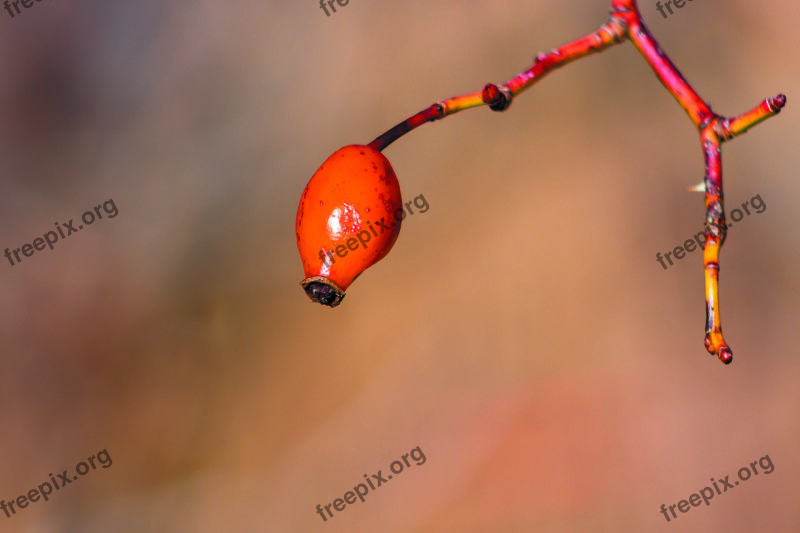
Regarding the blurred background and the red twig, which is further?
the blurred background

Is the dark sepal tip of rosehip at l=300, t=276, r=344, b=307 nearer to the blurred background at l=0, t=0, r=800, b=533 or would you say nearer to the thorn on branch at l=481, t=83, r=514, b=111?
the thorn on branch at l=481, t=83, r=514, b=111

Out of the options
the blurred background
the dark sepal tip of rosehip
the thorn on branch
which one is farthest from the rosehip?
the blurred background

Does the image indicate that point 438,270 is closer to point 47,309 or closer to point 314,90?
point 314,90

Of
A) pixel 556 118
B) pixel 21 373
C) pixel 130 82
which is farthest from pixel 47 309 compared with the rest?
pixel 556 118

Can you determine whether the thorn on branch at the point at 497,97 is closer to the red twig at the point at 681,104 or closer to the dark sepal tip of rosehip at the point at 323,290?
the red twig at the point at 681,104

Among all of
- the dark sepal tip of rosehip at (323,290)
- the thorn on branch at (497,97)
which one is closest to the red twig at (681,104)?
the thorn on branch at (497,97)

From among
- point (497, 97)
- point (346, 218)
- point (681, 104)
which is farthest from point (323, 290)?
point (681, 104)
